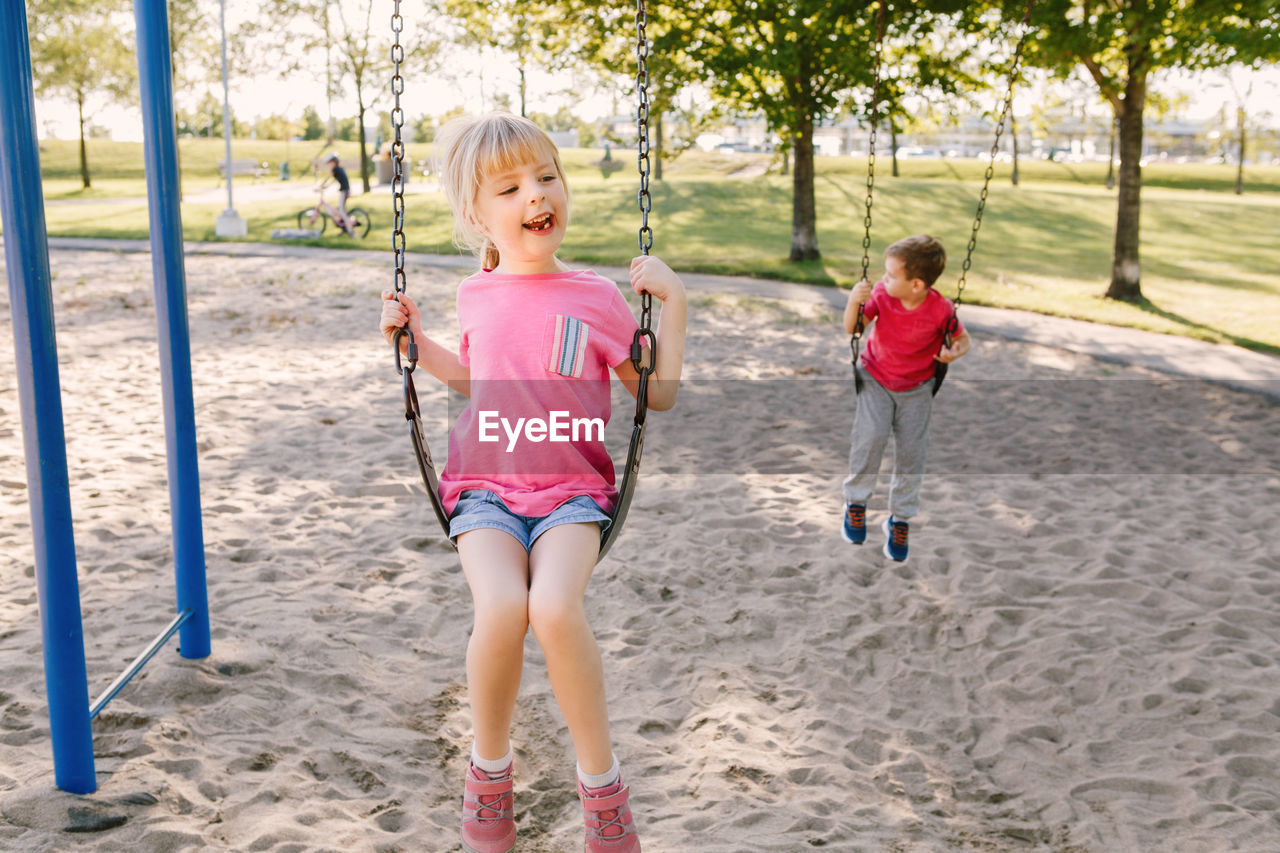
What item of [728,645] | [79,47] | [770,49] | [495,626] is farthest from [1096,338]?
[79,47]

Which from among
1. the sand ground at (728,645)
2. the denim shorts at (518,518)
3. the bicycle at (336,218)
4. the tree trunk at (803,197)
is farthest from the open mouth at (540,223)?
the bicycle at (336,218)

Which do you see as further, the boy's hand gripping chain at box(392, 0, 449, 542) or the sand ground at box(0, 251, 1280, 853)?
the sand ground at box(0, 251, 1280, 853)

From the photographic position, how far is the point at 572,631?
206 cm

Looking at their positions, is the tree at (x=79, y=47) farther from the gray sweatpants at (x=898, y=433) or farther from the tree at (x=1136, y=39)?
the gray sweatpants at (x=898, y=433)

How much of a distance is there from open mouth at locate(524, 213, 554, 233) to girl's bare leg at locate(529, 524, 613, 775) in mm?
674

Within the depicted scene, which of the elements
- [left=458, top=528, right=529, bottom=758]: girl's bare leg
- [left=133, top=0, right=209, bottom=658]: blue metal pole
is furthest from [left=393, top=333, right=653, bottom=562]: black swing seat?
[left=133, top=0, right=209, bottom=658]: blue metal pole

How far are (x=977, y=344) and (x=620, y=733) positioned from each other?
747 centimetres

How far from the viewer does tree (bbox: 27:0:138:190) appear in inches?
994

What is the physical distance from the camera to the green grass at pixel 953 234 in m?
12.8

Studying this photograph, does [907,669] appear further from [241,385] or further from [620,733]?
[241,385]

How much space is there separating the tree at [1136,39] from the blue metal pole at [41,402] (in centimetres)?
902

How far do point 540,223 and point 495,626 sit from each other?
897 mm

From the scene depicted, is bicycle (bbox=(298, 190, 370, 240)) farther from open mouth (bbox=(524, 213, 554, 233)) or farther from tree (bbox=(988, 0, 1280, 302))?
open mouth (bbox=(524, 213, 554, 233))

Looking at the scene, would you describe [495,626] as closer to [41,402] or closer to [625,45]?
[41,402]
